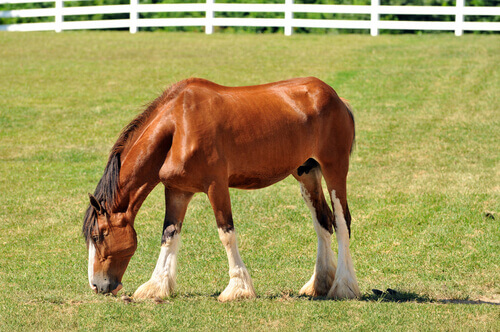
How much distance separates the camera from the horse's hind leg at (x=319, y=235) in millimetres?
7602

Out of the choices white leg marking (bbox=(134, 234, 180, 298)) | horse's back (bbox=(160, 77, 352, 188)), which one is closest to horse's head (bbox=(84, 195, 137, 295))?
white leg marking (bbox=(134, 234, 180, 298))

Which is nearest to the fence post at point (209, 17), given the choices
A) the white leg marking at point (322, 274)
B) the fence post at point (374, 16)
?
the fence post at point (374, 16)

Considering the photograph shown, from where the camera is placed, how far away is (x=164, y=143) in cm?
695

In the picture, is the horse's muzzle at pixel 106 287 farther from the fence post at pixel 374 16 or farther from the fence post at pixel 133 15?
the fence post at pixel 133 15

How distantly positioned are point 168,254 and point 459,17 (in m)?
18.1

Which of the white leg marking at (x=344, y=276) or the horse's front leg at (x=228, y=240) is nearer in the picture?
the horse's front leg at (x=228, y=240)

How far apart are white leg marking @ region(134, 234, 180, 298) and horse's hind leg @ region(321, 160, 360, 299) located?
1.61m

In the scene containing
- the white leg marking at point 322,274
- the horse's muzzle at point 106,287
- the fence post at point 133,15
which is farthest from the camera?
the fence post at point 133,15

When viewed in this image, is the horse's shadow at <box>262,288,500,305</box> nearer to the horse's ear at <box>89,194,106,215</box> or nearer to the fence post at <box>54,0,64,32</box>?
the horse's ear at <box>89,194,106,215</box>

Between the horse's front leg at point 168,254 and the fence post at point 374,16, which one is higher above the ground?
the fence post at point 374,16

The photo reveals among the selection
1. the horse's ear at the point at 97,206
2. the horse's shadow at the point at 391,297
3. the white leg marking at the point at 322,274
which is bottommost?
the horse's shadow at the point at 391,297

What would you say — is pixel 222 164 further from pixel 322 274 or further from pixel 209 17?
pixel 209 17

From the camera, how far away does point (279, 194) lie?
1186 cm

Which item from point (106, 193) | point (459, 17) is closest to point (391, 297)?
point (106, 193)
